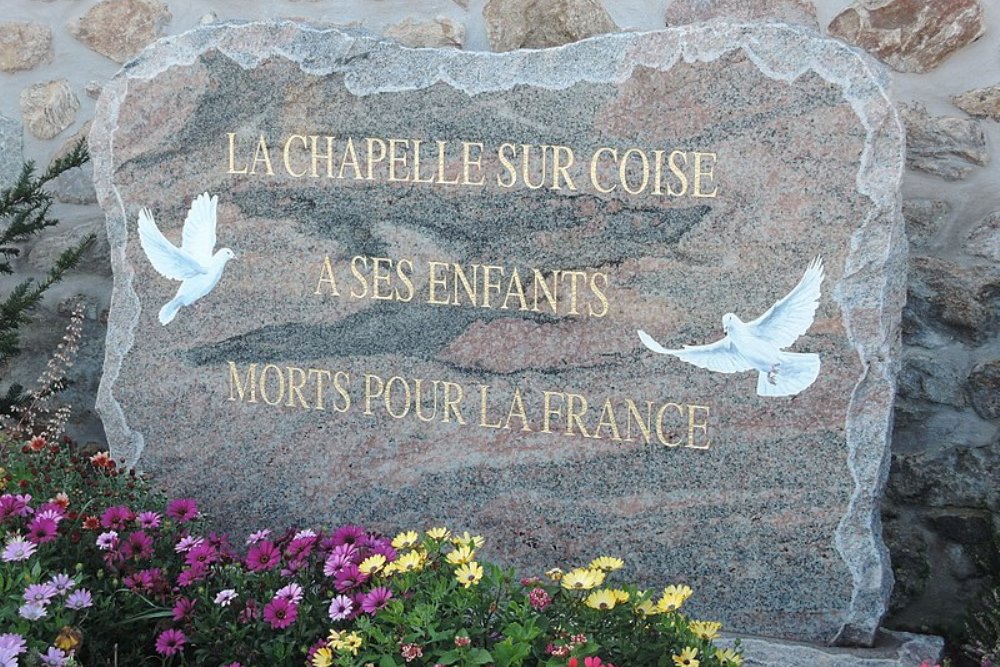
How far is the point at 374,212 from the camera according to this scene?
265 cm

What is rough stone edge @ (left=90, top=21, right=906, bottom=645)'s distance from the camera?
2.27 meters

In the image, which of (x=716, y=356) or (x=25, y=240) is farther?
(x=25, y=240)

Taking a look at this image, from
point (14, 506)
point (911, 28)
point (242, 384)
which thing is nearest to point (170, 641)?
point (14, 506)

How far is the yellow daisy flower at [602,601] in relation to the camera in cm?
170

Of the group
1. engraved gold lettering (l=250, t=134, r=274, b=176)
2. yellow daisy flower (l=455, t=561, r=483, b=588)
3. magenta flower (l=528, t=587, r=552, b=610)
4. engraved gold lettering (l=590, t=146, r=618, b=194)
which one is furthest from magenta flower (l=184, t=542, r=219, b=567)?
engraved gold lettering (l=590, t=146, r=618, b=194)

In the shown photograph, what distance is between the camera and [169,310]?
9.39 ft

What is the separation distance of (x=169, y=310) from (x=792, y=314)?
161 cm

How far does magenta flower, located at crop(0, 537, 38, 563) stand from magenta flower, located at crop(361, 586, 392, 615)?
0.66 metres

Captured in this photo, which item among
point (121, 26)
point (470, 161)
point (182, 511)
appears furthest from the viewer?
point (121, 26)

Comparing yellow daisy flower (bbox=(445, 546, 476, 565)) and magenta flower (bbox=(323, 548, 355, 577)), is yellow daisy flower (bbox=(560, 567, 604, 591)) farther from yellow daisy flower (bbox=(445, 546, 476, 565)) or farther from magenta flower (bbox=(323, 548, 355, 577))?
magenta flower (bbox=(323, 548, 355, 577))

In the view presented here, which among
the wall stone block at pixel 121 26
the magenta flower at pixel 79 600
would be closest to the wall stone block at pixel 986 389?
the magenta flower at pixel 79 600

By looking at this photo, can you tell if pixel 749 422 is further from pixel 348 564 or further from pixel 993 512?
pixel 348 564

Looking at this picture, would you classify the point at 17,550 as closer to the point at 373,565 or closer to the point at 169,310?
the point at 373,565

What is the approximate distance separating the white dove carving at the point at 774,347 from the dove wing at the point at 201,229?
1262 mm
